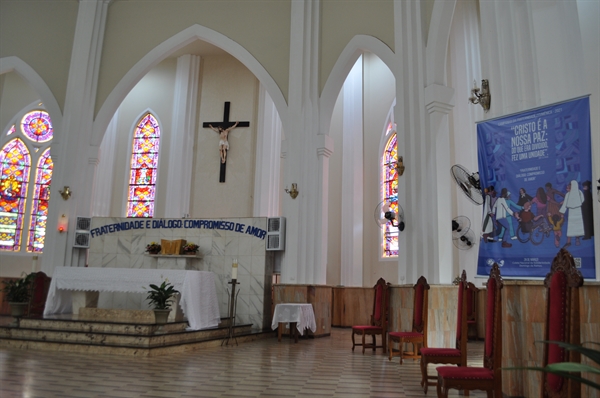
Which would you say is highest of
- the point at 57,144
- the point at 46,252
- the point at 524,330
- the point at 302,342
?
the point at 57,144

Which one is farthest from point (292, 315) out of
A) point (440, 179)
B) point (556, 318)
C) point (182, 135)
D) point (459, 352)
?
point (182, 135)

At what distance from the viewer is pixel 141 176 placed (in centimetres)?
1519

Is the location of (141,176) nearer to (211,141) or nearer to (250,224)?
(211,141)

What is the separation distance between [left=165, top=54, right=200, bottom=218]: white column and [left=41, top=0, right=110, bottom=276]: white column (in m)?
2.83

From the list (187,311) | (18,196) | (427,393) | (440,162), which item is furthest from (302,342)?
(18,196)

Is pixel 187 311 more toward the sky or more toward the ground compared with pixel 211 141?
more toward the ground

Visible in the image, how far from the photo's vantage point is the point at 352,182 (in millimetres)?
14086

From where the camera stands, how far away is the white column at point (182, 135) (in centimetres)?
1449

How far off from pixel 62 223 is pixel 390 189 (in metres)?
8.06

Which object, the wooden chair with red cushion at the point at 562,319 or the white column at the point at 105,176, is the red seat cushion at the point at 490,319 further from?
the white column at the point at 105,176

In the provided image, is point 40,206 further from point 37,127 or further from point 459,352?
point 459,352

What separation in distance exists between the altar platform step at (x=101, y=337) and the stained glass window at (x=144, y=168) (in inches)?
282

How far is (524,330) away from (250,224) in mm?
7313

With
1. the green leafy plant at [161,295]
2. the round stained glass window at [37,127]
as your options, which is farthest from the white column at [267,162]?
the green leafy plant at [161,295]
